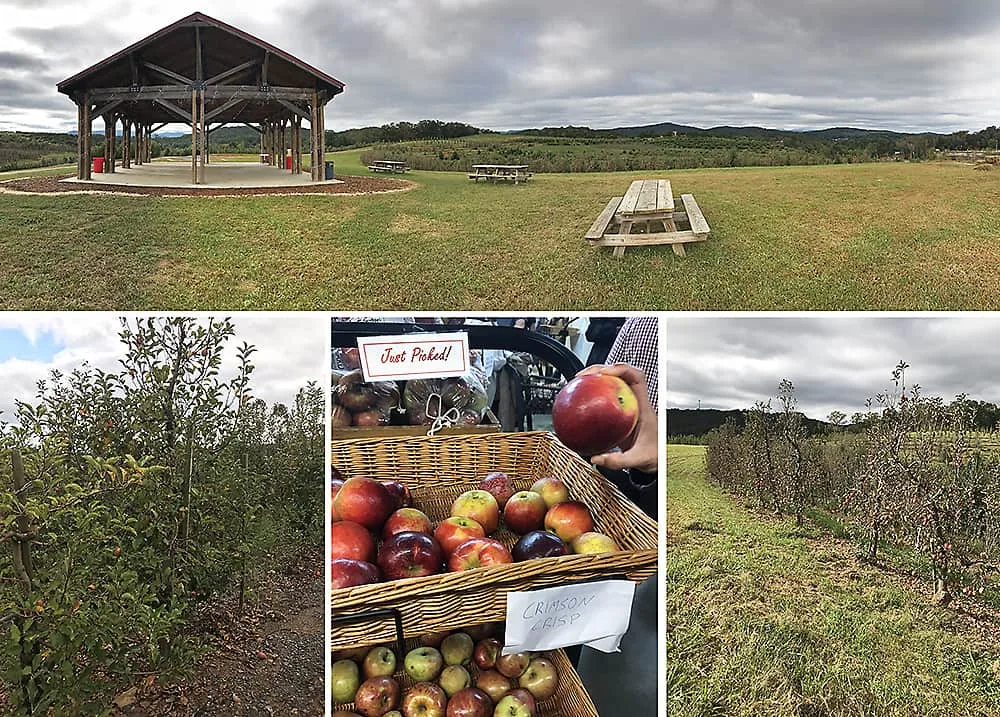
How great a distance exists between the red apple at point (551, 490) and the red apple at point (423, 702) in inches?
25.6

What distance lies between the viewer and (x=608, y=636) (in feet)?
8.33

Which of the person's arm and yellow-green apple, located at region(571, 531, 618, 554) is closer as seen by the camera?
yellow-green apple, located at region(571, 531, 618, 554)

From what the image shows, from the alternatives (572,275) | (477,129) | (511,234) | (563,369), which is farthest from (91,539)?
(477,129)

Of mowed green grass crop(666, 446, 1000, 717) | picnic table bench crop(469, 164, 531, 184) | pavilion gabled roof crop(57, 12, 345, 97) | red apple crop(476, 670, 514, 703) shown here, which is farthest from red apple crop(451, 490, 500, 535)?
picnic table bench crop(469, 164, 531, 184)

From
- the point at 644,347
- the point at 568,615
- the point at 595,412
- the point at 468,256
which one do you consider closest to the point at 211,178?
the point at 468,256

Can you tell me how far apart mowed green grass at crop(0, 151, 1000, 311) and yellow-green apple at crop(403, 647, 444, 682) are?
4.76m

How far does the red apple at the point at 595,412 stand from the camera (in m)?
2.57

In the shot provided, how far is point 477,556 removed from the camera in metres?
2.39

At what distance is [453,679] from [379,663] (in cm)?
23

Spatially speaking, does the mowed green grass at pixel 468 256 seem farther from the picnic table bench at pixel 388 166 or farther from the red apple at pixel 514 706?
the red apple at pixel 514 706

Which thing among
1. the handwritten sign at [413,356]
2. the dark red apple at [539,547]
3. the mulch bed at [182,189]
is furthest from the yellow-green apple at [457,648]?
the mulch bed at [182,189]

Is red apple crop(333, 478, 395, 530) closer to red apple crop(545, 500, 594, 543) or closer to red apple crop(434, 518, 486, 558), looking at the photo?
red apple crop(434, 518, 486, 558)

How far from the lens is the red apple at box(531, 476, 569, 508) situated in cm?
262

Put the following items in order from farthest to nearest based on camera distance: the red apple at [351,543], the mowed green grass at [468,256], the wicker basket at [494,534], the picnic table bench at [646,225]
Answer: the picnic table bench at [646,225] → the mowed green grass at [468,256] → the red apple at [351,543] → the wicker basket at [494,534]
